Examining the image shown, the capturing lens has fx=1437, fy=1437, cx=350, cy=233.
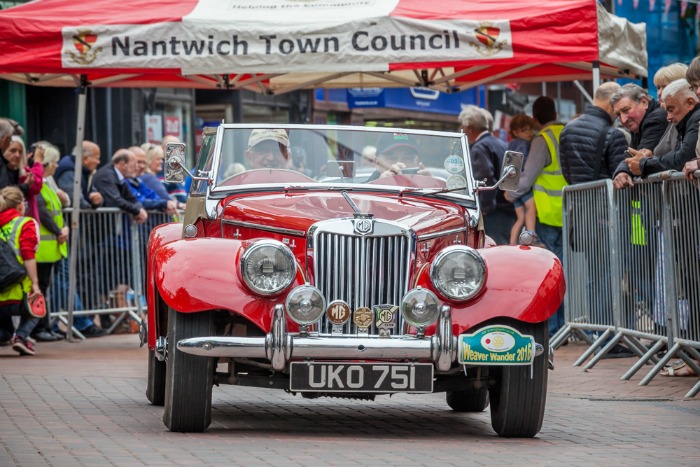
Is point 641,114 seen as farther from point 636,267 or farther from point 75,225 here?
point 75,225

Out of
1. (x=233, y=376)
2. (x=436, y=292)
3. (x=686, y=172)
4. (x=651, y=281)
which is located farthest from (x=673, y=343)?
(x=233, y=376)

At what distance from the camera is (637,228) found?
10852mm

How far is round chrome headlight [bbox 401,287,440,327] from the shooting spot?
7.34 m

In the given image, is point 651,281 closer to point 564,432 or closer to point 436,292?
point 564,432

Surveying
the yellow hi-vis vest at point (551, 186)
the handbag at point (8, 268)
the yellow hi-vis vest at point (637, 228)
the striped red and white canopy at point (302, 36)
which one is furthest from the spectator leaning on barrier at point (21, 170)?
the yellow hi-vis vest at point (637, 228)

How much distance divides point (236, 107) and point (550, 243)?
13843 mm

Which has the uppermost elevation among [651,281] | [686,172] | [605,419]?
[686,172]

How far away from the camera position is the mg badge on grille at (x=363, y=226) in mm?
7594

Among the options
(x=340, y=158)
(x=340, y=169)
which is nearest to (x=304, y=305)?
(x=340, y=169)

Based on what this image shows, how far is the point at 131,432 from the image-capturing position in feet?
25.1

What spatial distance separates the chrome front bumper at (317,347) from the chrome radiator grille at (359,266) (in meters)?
0.35

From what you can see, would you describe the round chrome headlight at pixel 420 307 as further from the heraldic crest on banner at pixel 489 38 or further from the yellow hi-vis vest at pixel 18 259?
the yellow hi-vis vest at pixel 18 259

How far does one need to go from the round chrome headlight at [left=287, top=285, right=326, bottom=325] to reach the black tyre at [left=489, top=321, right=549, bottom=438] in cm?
104

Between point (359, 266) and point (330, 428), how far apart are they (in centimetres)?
103
